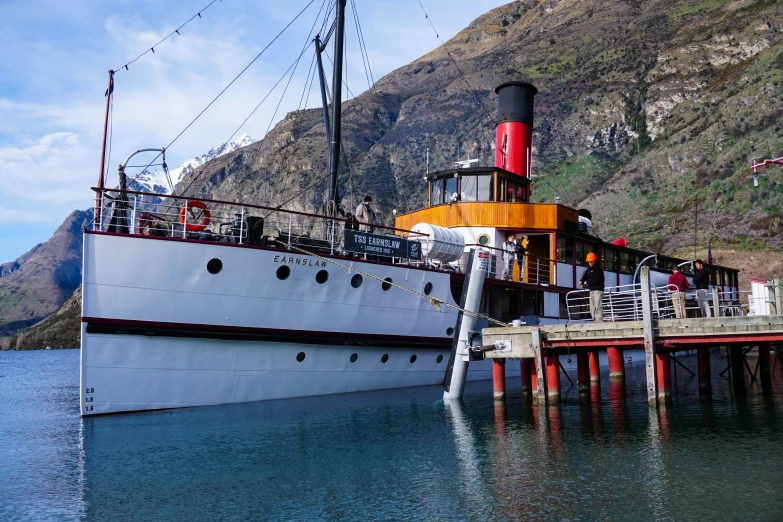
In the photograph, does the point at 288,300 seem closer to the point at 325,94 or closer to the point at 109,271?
the point at 109,271

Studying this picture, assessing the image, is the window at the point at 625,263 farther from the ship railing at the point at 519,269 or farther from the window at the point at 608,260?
the ship railing at the point at 519,269

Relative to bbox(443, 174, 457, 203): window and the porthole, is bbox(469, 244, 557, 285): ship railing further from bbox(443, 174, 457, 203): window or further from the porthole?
the porthole

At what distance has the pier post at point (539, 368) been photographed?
49.1ft

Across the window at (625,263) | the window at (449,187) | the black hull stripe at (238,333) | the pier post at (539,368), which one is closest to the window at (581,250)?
the window at (625,263)

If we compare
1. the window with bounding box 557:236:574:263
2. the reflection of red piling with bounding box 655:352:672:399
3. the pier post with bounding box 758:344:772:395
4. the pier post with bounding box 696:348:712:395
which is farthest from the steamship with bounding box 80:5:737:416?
the pier post with bounding box 758:344:772:395

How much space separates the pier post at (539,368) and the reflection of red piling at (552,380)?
0.17m

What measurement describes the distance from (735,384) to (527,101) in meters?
13.4

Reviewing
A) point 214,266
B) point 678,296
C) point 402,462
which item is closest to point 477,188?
point 678,296

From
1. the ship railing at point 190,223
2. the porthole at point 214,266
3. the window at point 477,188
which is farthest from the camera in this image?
the window at point 477,188

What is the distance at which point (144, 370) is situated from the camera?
14.8 metres

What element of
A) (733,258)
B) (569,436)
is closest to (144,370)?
(569,436)

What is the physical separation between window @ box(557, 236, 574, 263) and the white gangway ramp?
20.7 feet

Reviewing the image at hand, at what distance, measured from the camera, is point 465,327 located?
17141mm

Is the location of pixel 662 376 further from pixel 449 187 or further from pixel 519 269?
pixel 449 187
